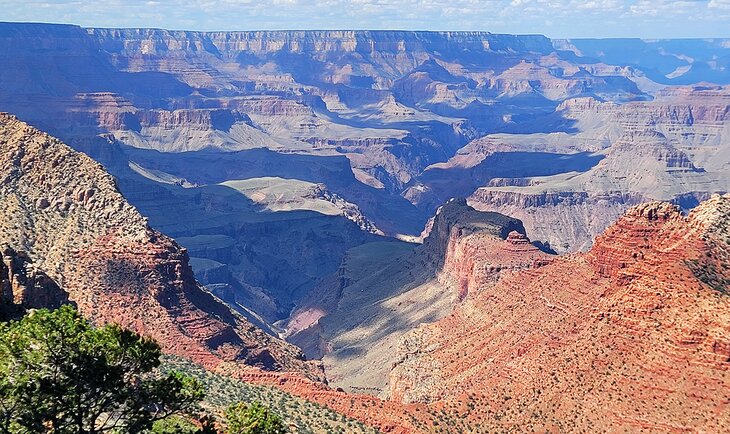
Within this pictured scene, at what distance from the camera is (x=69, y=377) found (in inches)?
1481

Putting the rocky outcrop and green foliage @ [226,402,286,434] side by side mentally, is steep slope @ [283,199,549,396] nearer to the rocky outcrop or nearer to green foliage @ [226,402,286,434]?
the rocky outcrop

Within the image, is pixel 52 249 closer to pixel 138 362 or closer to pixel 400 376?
pixel 400 376

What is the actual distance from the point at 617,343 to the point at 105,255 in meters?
42.3

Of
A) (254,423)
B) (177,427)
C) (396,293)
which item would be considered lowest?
(396,293)

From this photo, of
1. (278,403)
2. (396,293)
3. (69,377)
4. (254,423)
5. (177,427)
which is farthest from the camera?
(396,293)

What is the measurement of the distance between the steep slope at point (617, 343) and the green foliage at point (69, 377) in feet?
98.4

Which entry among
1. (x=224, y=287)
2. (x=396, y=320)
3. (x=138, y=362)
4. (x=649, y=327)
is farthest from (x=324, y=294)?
(x=138, y=362)

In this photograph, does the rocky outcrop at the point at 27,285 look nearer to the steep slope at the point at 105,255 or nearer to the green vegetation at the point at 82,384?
the steep slope at the point at 105,255

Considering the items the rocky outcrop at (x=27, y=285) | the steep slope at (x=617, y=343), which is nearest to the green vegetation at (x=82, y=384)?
the rocky outcrop at (x=27, y=285)

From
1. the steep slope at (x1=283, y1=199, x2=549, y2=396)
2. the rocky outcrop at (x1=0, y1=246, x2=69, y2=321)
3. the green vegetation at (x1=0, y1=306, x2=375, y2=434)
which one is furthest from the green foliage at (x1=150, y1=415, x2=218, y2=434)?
the steep slope at (x1=283, y1=199, x2=549, y2=396)

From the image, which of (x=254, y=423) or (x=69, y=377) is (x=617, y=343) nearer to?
(x=254, y=423)

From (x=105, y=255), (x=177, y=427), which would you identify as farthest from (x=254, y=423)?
(x=105, y=255)

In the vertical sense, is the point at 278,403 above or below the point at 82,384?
below

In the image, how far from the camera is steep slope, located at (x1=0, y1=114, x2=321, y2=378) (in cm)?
8194
